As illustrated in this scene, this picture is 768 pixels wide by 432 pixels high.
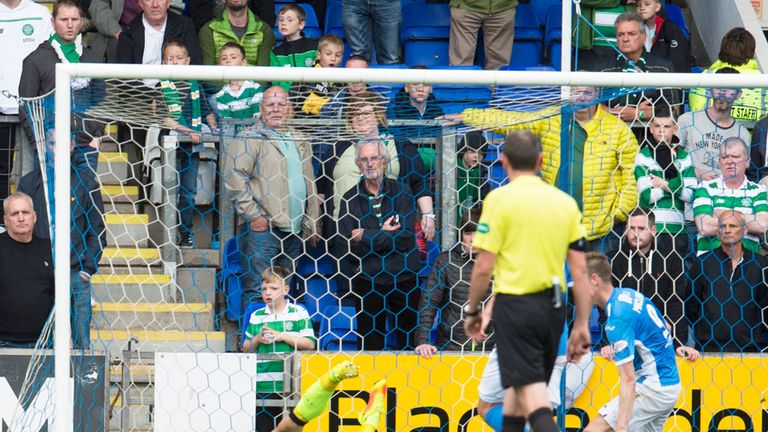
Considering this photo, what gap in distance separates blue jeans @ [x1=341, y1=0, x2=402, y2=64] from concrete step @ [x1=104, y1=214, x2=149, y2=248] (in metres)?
2.22

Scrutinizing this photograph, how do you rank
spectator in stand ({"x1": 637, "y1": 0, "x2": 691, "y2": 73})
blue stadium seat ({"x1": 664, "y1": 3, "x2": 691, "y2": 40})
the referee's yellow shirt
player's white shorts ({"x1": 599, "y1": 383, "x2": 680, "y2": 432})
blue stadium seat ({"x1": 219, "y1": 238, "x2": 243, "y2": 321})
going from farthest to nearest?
blue stadium seat ({"x1": 664, "y1": 3, "x2": 691, "y2": 40})
spectator in stand ({"x1": 637, "y1": 0, "x2": 691, "y2": 73})
blue stadium seat ({"x1": 219, "y1": 238, "x2": 243, "y2": 321})
player's white shorts ({"x1": 599, "y1": 383, "x2": 680, "y2": 432})
the referee's yellow shirt

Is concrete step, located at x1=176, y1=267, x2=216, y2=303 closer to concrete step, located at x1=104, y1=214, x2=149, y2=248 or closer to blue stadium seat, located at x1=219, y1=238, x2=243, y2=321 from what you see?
blue stadium seat, located at x1=219, y1=238, x2=243, y2=321

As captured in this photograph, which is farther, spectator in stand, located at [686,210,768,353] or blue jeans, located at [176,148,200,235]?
blue jeans, located at [176,148,200,235]

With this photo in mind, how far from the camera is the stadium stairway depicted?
828 centimetres

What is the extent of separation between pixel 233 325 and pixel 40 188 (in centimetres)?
147

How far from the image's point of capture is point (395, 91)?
8.16 m

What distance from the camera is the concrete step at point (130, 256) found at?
9516 mm

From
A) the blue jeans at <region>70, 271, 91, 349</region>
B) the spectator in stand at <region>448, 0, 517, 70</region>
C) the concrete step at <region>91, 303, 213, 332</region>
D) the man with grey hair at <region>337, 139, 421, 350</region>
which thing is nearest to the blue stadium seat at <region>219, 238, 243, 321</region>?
the concrete step at <region>91, 303, 213, 332</region>

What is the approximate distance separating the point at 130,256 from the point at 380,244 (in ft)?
6.19

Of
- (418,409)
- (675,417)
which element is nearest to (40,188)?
(418,409)

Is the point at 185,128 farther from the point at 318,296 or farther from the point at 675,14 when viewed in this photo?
the point at 675,14

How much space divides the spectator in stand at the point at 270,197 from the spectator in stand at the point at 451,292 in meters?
0.87

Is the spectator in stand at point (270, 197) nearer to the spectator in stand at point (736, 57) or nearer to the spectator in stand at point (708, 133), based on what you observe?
the spectator in stand at point (708, 133)

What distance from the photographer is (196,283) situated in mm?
9391
